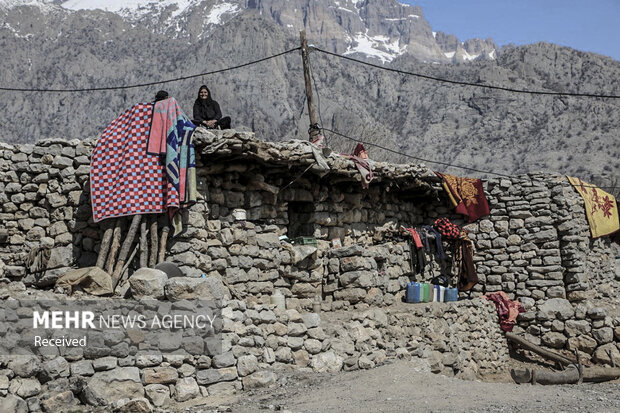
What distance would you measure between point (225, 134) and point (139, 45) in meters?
60.6

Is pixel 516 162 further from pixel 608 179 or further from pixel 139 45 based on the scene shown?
pixel 139 45

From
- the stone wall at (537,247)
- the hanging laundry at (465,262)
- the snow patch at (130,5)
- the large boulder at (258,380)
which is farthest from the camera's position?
the snow patch at (130,5)

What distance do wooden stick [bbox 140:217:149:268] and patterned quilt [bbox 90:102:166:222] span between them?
207 mm

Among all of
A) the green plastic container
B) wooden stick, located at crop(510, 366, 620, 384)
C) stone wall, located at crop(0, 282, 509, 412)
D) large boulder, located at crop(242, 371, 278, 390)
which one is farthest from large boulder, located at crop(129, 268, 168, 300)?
wooden stick, located at crop(510, 366, 620, 384)

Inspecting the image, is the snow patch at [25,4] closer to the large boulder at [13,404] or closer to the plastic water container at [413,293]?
the plastic water container at [413,293]

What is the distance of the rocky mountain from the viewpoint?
42812 millimetres

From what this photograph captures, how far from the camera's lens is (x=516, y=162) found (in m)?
41.6

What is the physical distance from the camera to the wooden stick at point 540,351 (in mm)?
11883

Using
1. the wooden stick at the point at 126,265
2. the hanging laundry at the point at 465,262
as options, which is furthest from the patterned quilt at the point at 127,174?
the hanging laundry at the point at 465,262

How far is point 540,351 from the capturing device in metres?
12.2

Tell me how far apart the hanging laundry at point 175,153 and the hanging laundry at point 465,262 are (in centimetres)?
733

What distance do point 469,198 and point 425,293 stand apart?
338 cm

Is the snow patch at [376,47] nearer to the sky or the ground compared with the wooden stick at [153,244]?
nearer to the sky

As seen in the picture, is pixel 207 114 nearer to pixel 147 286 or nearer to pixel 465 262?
pixel 147 286
